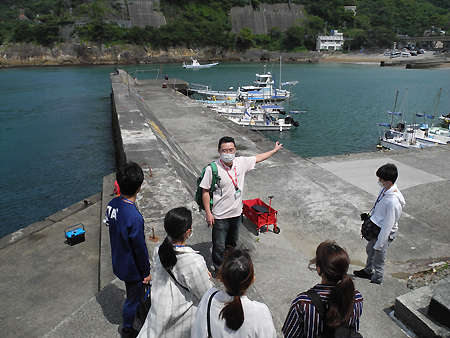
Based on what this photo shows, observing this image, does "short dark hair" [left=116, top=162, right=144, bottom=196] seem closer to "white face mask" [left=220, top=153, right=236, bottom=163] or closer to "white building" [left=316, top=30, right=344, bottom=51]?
"white face mask" [left=220, top=153, right=236, bottom=163]

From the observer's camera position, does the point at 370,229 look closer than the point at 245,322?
No

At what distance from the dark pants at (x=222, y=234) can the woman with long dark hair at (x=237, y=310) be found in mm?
1900

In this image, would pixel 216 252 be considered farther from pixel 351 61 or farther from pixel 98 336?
pixel 351 61

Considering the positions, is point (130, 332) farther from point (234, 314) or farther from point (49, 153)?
point (49, 153)

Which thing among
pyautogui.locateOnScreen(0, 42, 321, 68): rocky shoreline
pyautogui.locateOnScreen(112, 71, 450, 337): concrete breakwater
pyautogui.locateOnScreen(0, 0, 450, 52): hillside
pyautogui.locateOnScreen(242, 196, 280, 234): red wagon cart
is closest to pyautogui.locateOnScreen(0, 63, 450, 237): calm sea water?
pyautogui.locateOnScreen(112, 71, 450, 337): concrete breakwater

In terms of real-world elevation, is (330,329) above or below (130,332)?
above

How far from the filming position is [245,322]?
1828mm

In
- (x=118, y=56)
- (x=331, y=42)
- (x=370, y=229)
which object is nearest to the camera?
(x=370, y=229)

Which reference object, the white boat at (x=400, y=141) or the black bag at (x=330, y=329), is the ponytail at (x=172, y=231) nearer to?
the black bag at (x=330, y=329)

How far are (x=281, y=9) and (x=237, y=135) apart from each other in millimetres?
124043

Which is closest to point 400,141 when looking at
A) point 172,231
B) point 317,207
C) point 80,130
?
point 317,207

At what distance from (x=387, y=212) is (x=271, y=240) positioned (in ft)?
8.34

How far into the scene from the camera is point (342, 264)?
6.63 ft

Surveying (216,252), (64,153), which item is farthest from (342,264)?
(64,153)
